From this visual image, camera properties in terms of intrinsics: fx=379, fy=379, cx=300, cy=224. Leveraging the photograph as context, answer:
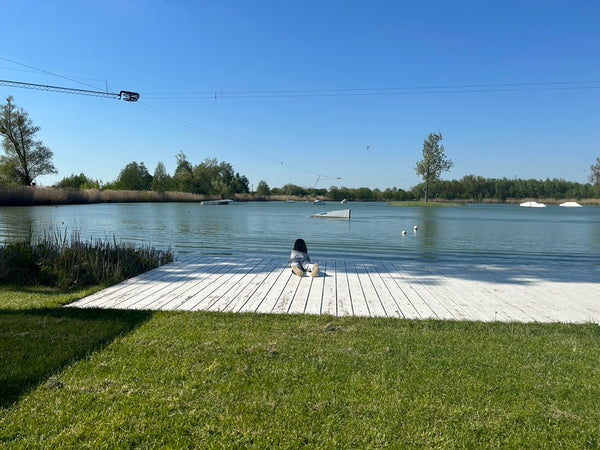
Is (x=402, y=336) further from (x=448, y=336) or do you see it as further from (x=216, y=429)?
(x=216, y=429)

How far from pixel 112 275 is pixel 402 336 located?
15.1 feet

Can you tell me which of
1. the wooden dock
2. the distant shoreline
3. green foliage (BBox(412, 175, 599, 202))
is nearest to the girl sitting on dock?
the wooden dock

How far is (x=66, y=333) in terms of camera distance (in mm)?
3414

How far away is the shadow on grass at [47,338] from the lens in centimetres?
259

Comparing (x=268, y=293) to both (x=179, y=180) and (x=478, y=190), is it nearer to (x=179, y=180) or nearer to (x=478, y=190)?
(x=179, y=180)

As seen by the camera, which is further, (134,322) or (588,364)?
(134,322)

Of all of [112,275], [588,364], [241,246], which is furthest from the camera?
[241,246]

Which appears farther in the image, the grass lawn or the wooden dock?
the wooden dock

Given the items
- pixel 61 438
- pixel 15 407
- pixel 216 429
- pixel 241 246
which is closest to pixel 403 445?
pixel 216 429

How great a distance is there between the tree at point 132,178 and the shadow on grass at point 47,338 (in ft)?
251

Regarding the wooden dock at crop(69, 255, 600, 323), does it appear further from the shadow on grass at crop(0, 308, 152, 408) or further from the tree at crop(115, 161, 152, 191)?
the tree at crop(115, 161, 152, 191)

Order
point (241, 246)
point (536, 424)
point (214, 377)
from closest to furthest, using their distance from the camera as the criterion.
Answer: point (536, 424), point (214, 377), point (241, 246)

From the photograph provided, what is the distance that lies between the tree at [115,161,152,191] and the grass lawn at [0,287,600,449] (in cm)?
7702

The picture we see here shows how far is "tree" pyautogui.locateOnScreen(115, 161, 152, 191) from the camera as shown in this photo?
242 ft
